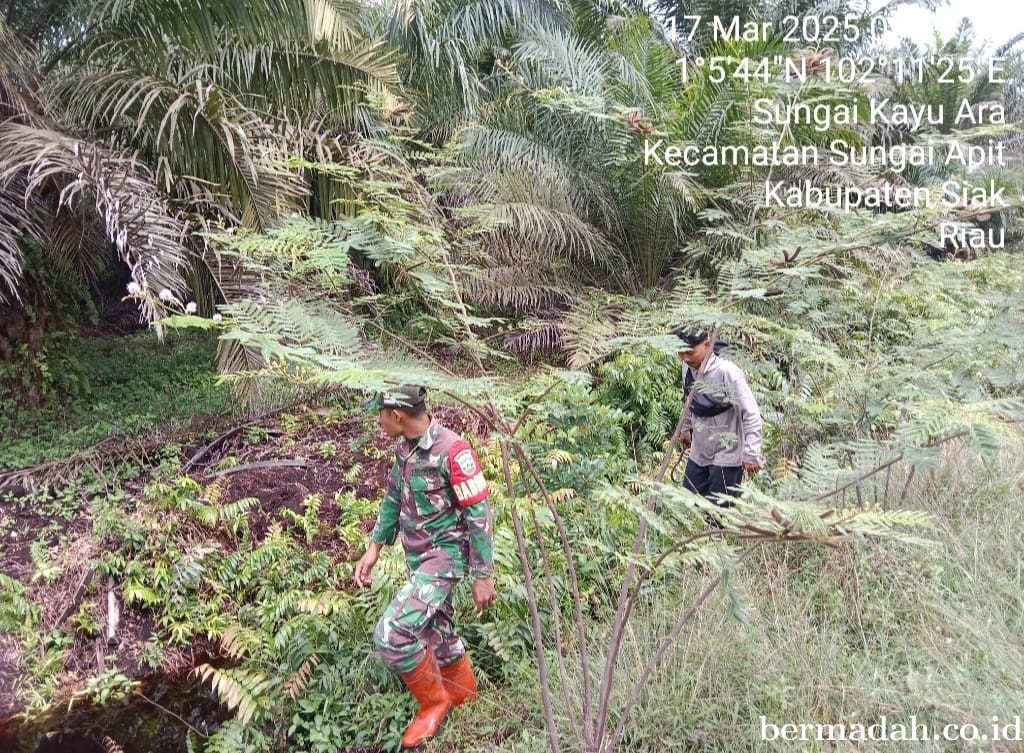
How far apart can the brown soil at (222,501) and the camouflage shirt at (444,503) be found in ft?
1.95

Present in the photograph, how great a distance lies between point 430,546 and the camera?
2.74 meters

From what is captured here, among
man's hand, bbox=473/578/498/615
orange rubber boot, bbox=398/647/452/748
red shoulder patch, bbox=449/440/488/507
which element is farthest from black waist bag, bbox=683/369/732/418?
orange rubber boot, bbox=398/647/452/748

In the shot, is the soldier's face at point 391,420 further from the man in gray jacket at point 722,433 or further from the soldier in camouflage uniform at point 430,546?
the man in gray jacket at point 722,433

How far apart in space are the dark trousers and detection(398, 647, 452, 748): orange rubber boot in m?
1.54

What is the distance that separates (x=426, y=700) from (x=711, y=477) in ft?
6.07

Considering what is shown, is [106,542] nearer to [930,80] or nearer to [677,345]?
[677,345]

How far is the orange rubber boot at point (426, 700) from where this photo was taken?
2.71 meters

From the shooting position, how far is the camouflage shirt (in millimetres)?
2619

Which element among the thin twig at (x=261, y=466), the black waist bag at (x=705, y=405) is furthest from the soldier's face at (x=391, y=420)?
the thin twig at (x=261, y=466)

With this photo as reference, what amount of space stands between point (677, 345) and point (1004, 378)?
3.81ft

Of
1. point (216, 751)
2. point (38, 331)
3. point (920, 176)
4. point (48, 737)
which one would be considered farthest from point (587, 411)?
point (920, 176)

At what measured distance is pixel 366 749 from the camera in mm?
2863

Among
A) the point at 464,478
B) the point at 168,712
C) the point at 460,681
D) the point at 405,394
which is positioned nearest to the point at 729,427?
the point at 464,478

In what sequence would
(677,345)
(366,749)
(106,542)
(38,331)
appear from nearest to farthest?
(677,345) → (366,749) → (106,542) → (38,331)
